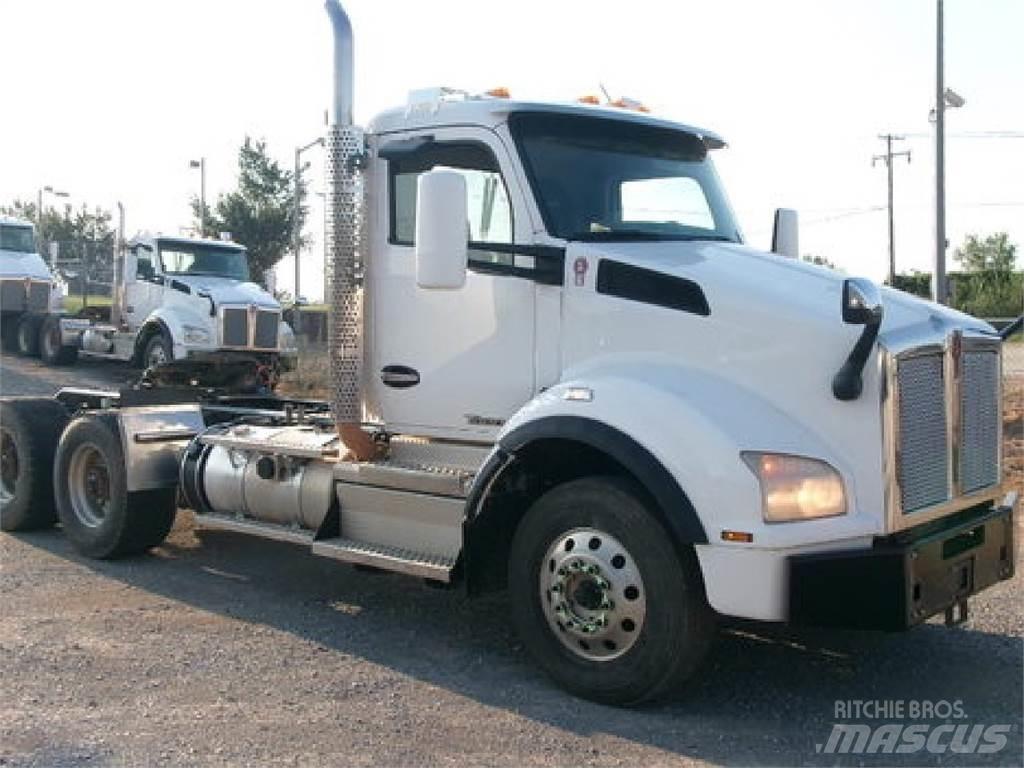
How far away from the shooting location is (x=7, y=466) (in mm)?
9008

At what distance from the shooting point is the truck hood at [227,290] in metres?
18.7

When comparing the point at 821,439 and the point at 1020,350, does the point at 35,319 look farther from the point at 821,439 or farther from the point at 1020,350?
the point at 1020,350

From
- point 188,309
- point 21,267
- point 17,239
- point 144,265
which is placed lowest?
point 188,309

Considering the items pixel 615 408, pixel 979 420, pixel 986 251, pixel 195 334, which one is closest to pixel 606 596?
pixel 615 408

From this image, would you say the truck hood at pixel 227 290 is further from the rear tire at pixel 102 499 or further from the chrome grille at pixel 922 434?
the chrome grille at pixel 922 434

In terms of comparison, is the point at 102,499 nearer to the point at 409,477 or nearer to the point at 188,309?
the point at 409,477

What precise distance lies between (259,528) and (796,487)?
3599mm

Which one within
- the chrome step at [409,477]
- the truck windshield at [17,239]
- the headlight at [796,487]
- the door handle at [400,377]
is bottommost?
the chrome step at [409,477]

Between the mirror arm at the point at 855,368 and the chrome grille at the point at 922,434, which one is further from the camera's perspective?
the chrome grille at the point at 922,434

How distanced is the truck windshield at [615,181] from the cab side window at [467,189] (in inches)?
8.2

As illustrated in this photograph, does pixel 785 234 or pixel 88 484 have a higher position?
pixel 785 234

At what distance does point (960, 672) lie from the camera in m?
5.34

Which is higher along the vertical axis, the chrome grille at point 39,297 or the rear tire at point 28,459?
the chrome grille at point 39,297
